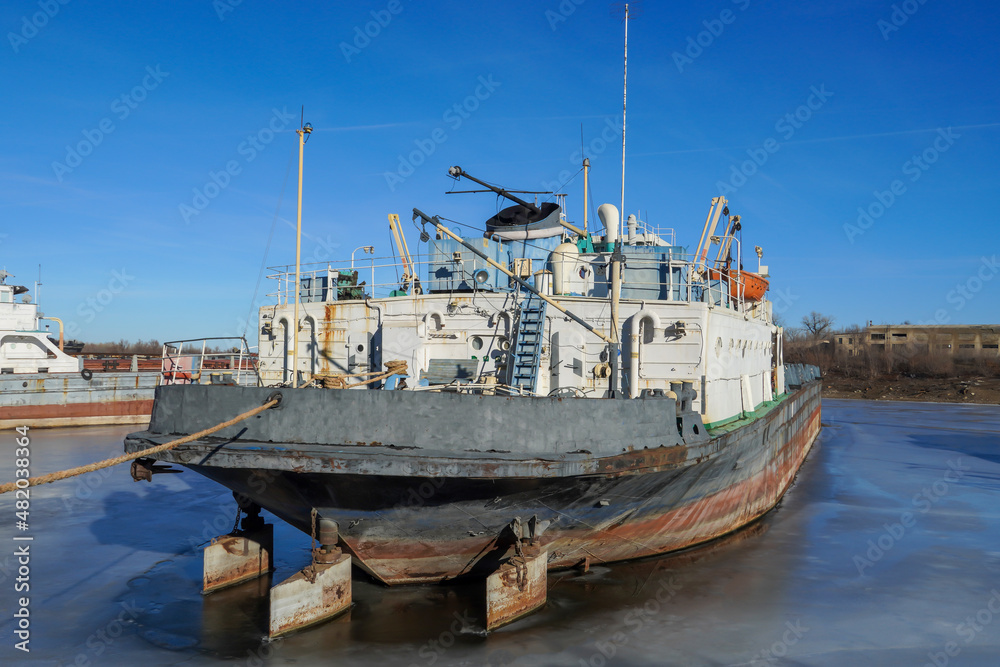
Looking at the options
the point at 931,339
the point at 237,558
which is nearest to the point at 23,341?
the point at 237,558

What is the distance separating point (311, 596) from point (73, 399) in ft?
82.5

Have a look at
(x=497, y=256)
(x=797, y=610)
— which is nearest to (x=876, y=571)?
(x=797, y=610)

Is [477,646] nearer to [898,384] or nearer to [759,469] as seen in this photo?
[759,469]

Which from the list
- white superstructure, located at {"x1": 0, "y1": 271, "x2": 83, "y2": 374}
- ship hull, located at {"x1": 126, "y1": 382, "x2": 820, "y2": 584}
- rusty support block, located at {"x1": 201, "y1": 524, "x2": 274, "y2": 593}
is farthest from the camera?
white superstructure, located at {"x1": 0, "y1": 271, "x2": 83, "y2": 374}

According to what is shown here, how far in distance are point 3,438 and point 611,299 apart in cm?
2466

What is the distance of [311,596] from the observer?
7.59 m

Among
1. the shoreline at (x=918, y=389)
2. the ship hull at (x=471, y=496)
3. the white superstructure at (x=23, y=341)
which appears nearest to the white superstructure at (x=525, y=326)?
the ship hull at (x=471, y=496)

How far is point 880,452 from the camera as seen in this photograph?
77.6 feet

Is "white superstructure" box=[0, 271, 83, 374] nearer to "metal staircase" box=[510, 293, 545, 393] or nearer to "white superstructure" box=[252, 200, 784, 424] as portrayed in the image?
"white superstructure" box=[252, 200, 784, 424]

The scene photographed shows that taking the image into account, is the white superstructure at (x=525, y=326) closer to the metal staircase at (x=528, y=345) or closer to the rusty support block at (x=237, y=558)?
the metal staircase at (x=528, y=345)

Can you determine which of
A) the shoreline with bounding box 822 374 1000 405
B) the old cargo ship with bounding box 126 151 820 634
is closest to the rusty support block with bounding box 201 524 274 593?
the old cargo ship with bounding box 126 151 820 634

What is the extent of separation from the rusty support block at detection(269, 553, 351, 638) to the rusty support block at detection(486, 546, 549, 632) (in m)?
1.81

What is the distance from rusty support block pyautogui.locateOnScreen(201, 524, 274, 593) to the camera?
9000 mm

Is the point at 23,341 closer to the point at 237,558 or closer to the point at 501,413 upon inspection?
the point at 237,558
